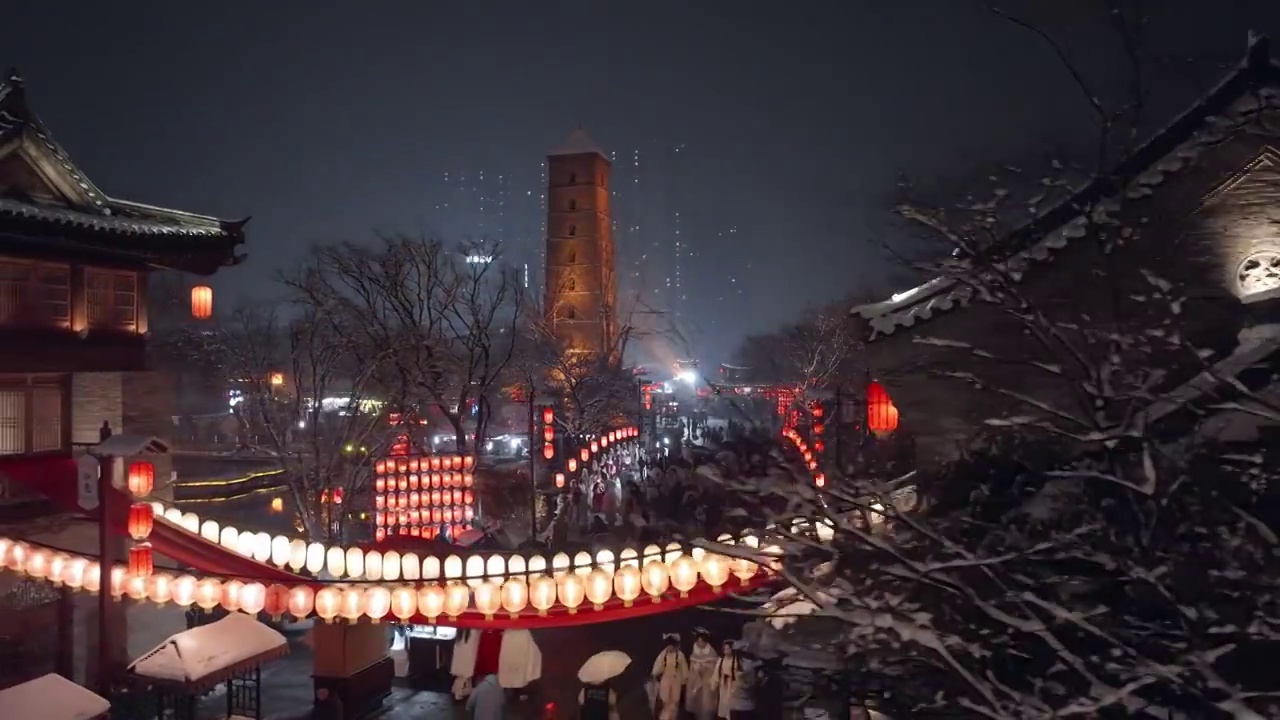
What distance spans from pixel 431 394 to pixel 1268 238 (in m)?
21.0

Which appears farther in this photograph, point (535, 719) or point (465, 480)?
point (465, 480)

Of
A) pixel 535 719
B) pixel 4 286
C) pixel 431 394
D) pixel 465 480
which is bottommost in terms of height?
pixel 535 719

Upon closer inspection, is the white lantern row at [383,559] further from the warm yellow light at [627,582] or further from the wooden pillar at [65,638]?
the wooden pillar at [65,638]

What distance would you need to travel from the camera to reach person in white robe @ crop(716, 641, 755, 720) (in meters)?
13.3

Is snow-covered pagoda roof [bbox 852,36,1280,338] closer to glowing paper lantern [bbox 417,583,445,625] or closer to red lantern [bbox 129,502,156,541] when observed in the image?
glowing paper lantern [bbox 417,583,445,625]

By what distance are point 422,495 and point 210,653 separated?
891 centimetres

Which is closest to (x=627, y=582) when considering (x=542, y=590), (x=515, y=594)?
(x=542, y=590)

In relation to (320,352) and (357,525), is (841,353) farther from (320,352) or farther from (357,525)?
(320,352)

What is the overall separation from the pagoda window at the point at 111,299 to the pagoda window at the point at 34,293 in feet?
1.54

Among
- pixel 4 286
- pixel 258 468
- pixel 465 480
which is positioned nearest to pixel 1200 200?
pixel 465 480

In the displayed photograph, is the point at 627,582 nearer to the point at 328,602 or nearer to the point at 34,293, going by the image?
the point at 328,602

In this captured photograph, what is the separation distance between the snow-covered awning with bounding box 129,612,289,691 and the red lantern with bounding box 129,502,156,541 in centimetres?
175

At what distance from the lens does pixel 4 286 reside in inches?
586

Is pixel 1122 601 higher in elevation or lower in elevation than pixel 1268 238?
lower
